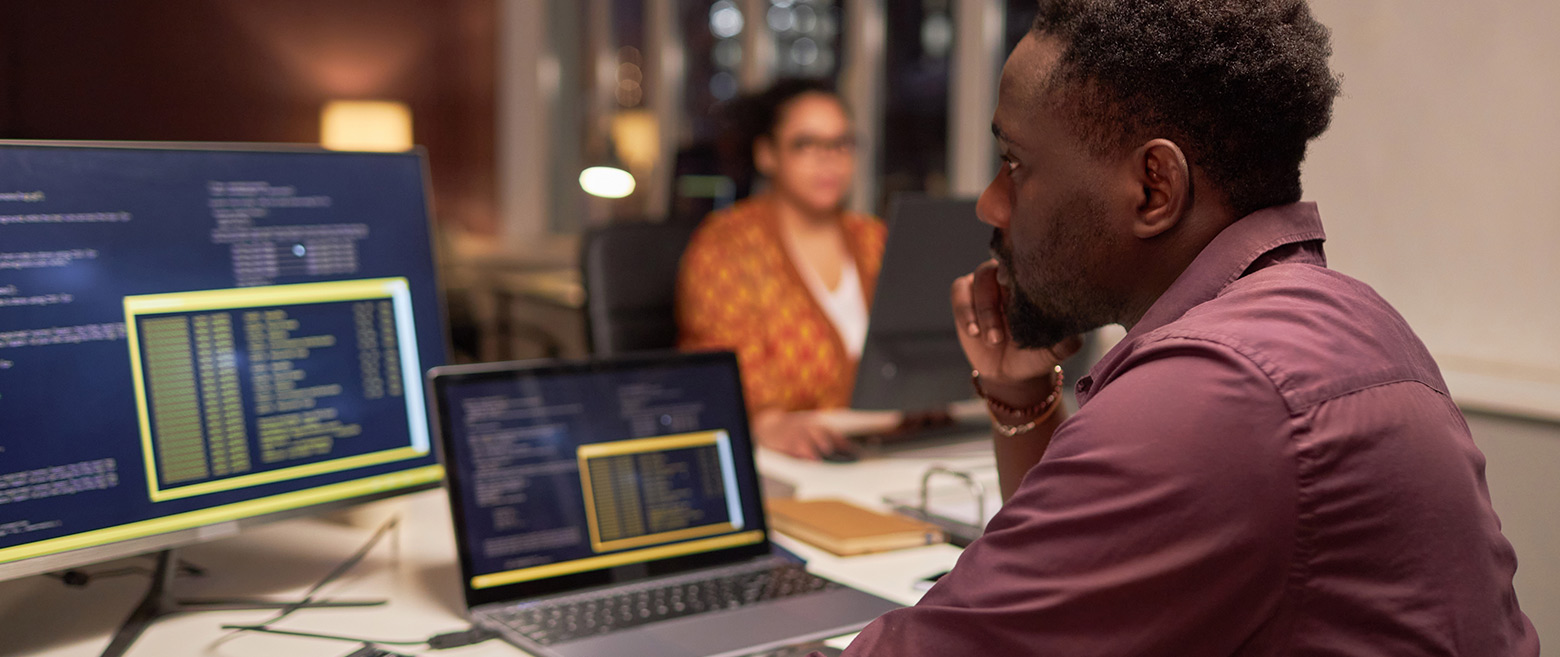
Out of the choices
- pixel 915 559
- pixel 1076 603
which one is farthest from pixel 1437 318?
pixel 1076 603

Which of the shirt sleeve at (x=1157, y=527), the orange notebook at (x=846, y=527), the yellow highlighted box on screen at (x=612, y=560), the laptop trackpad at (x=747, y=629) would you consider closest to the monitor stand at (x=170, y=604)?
the yellow highlighted box on screen at (x=612, y=560)

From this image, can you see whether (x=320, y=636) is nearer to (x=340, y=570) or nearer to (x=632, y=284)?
(x=340, y=570)

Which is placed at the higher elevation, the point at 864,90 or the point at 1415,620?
the point at 864,90

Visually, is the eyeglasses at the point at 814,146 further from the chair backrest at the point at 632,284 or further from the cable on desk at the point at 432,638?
the cable on desk at the point at 432,638

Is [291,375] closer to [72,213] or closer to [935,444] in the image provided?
[72,213]

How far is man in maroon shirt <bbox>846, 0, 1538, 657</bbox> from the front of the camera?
0.62 meters

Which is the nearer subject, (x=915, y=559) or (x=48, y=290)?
(x=48, y=290)

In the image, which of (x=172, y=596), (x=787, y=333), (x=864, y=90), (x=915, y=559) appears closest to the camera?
(x=172, y=596)

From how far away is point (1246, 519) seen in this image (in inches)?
23.9

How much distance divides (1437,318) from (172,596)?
173 cm

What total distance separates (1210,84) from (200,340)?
947 millimetres

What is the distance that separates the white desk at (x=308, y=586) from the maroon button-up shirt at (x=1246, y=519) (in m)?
0.54

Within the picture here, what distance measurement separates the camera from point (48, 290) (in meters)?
1.00

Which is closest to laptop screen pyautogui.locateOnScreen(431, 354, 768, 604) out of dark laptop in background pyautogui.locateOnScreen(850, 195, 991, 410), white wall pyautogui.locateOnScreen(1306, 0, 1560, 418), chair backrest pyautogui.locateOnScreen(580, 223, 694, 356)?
dark laptop in background pyautogui.locateOnScreen(850, 195, 991, 410)
